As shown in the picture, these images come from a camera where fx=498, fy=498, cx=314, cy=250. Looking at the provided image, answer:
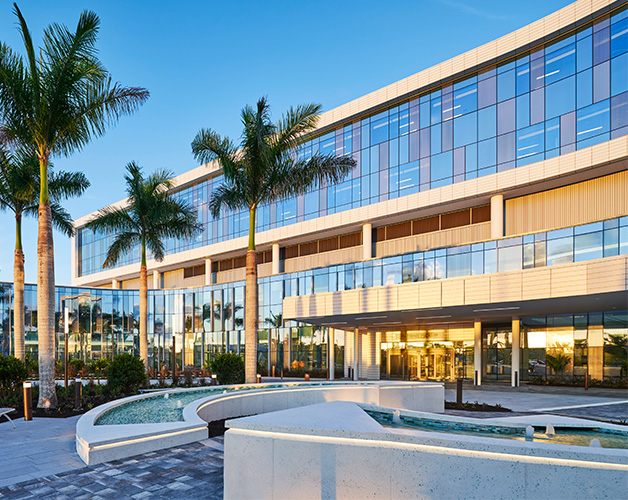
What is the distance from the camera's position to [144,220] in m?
27.2

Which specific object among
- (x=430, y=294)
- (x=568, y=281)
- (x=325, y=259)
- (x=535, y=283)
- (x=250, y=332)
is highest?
(x=325, y=259)

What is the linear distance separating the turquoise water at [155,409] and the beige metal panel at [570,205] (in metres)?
18.9

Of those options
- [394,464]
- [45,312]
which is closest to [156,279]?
[45,312]

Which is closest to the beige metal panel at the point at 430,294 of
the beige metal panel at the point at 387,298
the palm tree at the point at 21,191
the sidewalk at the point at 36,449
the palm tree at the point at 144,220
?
the beige metal panel at the point at 387,298

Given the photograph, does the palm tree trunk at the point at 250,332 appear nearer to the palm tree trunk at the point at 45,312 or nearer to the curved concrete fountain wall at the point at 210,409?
the curved concrete fountain wall at the point at 210,409

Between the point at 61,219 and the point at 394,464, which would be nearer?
the point at 394,464

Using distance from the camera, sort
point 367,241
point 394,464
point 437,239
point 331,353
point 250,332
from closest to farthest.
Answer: point 394,464 < point 250,332 < point 437,239 < point 367,241 < point 331,353

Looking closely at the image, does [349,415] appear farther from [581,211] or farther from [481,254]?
[581,211]


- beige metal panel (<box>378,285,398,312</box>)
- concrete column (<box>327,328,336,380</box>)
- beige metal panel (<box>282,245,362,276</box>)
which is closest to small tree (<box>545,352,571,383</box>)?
beige metal panel (<box>378,285,398,312</box>)

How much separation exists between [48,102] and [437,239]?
80.4ft

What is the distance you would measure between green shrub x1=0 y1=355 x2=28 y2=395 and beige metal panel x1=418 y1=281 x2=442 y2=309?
17913 mm

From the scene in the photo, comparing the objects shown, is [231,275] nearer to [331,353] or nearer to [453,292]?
[331,353]

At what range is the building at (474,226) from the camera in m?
24.6

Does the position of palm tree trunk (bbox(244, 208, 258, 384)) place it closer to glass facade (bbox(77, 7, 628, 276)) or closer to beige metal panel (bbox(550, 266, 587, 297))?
beige metal panel (bbox(550, 266, 587, 297))
